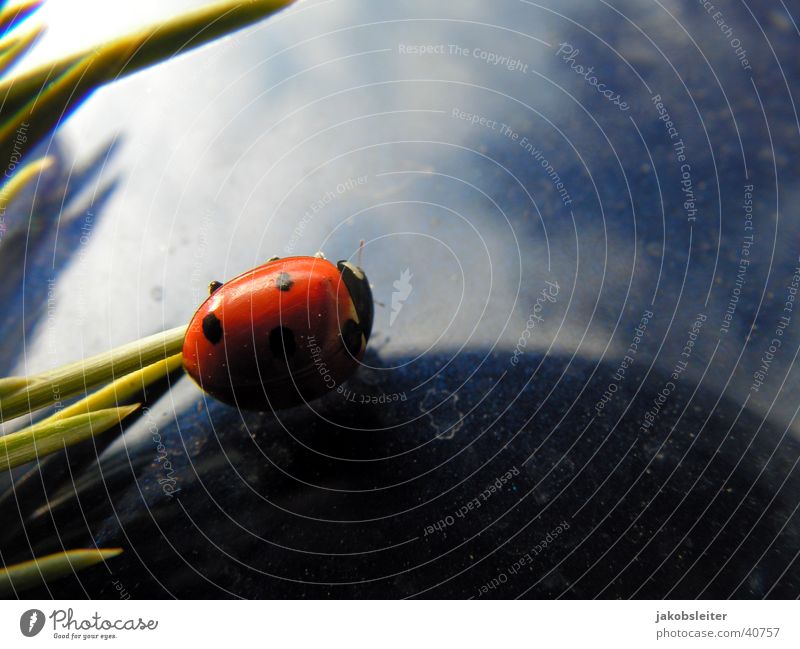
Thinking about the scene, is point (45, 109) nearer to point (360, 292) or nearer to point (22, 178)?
point (22, 178)

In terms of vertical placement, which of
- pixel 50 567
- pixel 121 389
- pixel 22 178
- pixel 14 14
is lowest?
pixel 50 567

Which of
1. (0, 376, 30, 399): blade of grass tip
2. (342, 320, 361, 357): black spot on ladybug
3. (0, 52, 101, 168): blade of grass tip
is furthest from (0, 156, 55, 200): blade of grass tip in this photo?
(342, 320, 361, 357): black spot on ladybug

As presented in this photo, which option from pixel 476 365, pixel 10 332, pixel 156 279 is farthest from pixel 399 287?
pixel 10 332

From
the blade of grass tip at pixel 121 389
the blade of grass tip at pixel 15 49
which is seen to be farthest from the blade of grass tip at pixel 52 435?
the blade of grass tip at pixel 15 49

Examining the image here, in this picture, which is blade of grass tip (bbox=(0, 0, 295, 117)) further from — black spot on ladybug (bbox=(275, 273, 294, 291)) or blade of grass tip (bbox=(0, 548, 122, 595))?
blade of grass tip (bbox=(0, 548, 122, 595))

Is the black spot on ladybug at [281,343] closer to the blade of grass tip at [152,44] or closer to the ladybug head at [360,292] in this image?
the ladybug head at [360,292]

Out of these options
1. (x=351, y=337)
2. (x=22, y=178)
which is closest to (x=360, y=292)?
(x=351, y=337)
